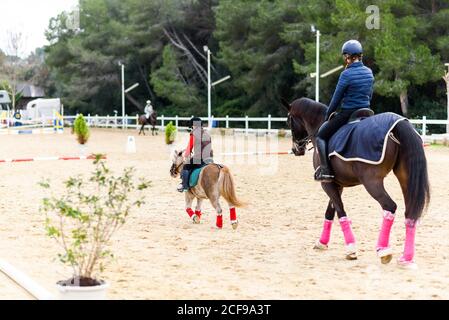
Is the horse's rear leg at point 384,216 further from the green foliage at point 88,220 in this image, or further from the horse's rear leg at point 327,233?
the green foliage at point 88,220

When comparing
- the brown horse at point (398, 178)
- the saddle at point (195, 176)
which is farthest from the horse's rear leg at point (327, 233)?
the saddle at point (195, 176)

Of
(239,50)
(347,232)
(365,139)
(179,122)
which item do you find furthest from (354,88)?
(239,50)

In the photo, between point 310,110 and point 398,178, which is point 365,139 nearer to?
point 398,178

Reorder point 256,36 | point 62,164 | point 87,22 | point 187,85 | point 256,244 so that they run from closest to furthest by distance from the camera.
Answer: point 256,244 < point 62,164 < point 256,36 < point 187,85 < point 87,22

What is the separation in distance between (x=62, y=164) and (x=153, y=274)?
570 inches

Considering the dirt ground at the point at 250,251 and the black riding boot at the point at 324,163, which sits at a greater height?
the black riding boot at the point at 324,163

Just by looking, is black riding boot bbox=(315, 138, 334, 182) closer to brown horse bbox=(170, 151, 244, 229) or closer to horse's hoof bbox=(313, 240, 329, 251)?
horse's hoof bbox=(313, 240, 329, 251)

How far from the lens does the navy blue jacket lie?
27.5 ft

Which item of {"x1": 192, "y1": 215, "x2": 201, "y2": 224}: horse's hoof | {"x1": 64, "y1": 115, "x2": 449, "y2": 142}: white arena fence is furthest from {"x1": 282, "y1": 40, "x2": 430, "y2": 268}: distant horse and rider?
{"x1": 64, "y1": 115, "x2": 449, "y2": 142}: white arena fence

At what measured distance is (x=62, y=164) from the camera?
21.4 metres

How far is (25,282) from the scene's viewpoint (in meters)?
6.72

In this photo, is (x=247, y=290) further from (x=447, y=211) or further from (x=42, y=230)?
(x=447, y=211)

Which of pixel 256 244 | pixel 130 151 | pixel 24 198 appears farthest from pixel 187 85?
pixel 256 244

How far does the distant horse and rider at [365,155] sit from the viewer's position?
7762 millimetres
